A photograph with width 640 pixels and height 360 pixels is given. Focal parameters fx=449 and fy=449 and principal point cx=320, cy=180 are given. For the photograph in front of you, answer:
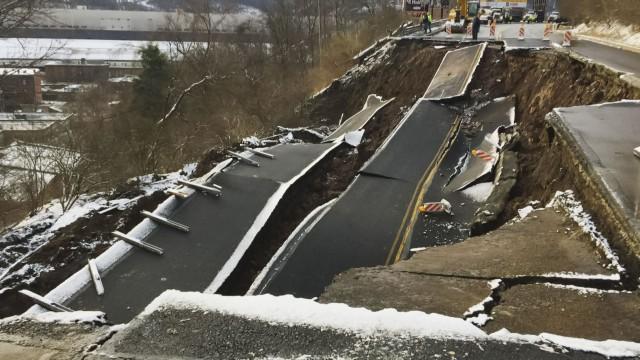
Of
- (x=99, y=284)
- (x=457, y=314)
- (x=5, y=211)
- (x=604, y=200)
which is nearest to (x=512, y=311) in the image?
(x=457, y=314)

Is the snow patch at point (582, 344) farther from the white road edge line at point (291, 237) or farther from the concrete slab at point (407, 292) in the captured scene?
the white road edge line at point (291, 237)

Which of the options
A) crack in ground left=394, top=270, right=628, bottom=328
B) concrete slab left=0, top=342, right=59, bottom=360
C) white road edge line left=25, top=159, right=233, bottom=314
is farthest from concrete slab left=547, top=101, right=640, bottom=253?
white road edge line left=25, top=159, right=233, bottom=314

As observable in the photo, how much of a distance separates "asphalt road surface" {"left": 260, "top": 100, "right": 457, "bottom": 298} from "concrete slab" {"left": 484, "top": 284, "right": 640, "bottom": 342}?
10.9 ft

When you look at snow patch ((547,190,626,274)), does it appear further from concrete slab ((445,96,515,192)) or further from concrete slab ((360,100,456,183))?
concrete slab ((360,100,456,183))

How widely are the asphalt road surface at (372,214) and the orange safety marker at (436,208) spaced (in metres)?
0.38

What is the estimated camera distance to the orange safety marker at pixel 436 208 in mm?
9094

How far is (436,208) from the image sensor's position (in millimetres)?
9141

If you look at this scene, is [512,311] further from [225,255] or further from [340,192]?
[340,192]

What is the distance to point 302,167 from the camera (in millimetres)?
10719

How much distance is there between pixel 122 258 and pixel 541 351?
5904 millimetres

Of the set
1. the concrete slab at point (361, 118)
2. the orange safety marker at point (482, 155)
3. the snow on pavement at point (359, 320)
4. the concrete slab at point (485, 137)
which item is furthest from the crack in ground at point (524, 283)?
the concrete slab at point (361, 118)

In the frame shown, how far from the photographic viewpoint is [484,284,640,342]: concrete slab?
3648 mm

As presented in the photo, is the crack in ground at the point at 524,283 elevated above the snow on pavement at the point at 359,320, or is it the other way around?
the snow on pavement at the point at 359,320

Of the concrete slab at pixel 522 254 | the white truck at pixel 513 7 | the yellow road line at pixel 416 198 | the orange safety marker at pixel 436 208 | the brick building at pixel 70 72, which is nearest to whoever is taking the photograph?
the concrete slab at pixel 522 254
